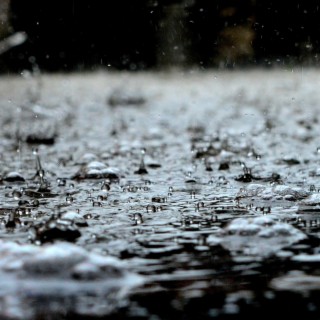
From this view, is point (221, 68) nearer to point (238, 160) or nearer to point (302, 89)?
point (302, 89)

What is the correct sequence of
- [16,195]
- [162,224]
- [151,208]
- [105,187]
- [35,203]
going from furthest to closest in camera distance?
[105,187], [16,195], [35,203], [151,208], [162,224]

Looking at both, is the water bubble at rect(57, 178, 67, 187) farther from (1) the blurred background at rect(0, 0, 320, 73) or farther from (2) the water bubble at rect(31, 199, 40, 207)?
(1) the blurred background at rect(0, 0, 320, 73)

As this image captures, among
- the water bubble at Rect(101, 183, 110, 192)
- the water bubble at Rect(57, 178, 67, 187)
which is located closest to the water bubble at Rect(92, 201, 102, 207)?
the water bubble at Rect(101, 183, 110, 192)

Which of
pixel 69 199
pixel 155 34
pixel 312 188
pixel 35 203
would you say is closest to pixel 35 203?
pixel 35 203

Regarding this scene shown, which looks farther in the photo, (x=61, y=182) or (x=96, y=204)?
(x=61, y=182)

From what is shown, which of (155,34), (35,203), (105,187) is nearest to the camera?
(35,203)

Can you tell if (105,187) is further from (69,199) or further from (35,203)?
(35,203)
